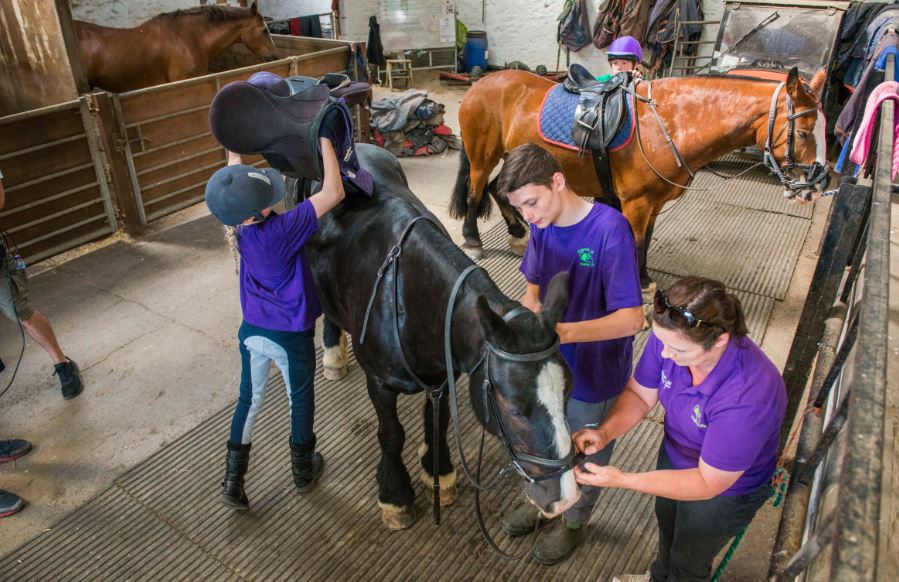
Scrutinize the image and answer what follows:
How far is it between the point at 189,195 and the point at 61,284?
176 cm

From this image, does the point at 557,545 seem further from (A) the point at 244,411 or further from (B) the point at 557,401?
(A) the point at 244,411

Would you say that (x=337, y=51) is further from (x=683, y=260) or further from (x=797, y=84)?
(x=797, y=84)

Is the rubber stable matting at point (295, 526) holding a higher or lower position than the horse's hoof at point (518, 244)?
lower

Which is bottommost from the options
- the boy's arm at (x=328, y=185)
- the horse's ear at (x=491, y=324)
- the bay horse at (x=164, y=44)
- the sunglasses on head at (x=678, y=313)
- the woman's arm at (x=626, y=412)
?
the woman's arm at (x=626, y=412)

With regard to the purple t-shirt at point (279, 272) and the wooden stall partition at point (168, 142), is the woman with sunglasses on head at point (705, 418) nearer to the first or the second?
the purple t-shirt at point (279, 272)

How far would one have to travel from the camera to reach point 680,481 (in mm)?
1506

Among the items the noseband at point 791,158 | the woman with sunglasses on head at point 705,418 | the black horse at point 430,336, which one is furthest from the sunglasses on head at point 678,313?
the noseband at point 791,158

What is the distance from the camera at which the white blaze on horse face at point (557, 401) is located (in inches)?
63.5

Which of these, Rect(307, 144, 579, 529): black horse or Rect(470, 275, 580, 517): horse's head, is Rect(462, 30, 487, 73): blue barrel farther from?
Rect(470, 275, 580, 517): horse's head

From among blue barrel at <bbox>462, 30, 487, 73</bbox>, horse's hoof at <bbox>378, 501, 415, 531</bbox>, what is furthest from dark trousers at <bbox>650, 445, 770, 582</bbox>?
blue barrel at <bbox>462, 30, 487, 73</bbox>

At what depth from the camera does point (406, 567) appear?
2.45m

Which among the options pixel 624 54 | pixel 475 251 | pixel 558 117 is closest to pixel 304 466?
pixel 475 251

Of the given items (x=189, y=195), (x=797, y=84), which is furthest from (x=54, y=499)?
(x=797, y=84)

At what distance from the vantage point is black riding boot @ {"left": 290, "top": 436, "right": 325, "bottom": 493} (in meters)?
2.68
